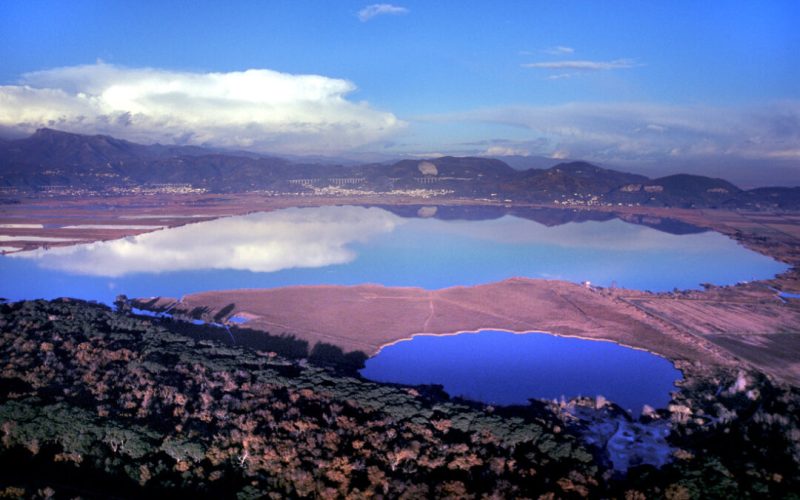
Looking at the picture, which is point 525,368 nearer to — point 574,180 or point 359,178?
point 574,180

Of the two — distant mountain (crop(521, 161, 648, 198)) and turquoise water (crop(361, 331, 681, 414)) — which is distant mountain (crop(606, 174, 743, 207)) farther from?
turquoise water (crop(361, 331, 681, 414))

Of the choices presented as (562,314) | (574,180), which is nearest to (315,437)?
(562,314)

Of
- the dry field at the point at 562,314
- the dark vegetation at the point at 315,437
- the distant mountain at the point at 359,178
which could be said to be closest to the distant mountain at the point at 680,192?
the distant mountain at the point at 359,178

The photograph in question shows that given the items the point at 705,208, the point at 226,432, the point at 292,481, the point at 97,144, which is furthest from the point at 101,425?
the point at 97,144

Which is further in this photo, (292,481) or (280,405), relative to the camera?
(280,405)

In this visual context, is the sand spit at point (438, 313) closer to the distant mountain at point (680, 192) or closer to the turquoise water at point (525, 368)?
the turquoise water at point (525, 368)

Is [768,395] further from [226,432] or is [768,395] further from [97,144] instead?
[97,144]
